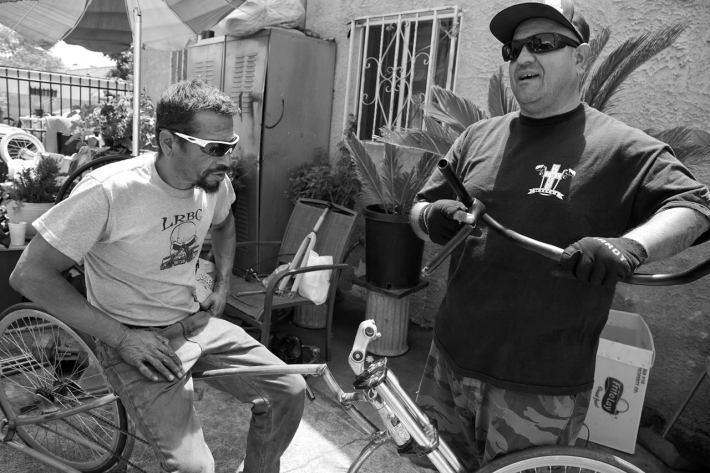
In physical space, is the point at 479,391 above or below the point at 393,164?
below

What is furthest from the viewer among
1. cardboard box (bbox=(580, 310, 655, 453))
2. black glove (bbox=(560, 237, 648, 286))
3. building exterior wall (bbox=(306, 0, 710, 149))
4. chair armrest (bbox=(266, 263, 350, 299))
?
chair armrest (bbox=(266, 263, 350, 299))

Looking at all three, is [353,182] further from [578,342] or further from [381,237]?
[578,342]

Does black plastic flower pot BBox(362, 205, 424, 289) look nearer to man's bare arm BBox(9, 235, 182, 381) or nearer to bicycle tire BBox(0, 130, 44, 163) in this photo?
man's bare arm BBox(9, 235, 182, 381)

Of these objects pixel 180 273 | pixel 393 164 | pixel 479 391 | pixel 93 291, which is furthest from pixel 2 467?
pixel 393 164

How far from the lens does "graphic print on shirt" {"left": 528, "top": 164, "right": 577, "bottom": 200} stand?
63.5 inches

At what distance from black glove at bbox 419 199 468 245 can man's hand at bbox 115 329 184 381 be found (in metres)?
1.09

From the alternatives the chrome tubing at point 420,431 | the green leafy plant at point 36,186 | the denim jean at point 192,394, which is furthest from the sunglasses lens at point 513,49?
the green leafy plant at point 36,186

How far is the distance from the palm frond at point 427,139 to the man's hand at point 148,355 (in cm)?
209

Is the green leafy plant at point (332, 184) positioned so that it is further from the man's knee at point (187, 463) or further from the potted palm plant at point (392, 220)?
the man's knee at point (187, 463)

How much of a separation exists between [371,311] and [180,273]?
218cm

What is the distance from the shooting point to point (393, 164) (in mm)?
4023

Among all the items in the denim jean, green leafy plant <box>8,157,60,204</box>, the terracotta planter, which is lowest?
the denim jean

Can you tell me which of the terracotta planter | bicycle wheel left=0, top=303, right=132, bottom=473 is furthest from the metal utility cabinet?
bicycle wheel left=0, top=303, right=132, bottom=473

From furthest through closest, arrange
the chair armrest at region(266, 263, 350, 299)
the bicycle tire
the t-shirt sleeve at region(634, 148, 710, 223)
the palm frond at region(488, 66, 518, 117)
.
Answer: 1. the bicycle tire
2. the chair armrest at region(266, 263, 350, 299)
3. the palm frond at region(488, 66, 518, 117)
4. the t-shirt sleeve at region(634, 148, 710, 223)
